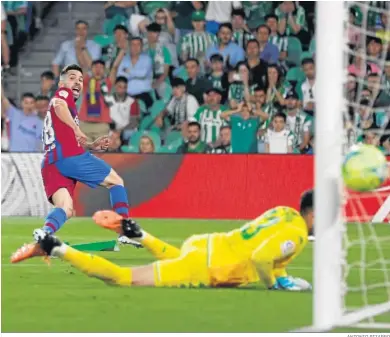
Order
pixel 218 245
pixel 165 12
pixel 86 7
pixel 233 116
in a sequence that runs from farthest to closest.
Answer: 1. pixel 86 7
2. pixel 165 12
3. pixel 233 116
4. pixel 218 245

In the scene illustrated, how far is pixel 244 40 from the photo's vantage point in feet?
59.9

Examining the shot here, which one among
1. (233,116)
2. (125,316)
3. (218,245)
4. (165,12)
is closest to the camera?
(125,316)

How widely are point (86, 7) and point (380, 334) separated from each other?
13851 millimetres

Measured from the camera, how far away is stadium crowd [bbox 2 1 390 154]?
17078mm

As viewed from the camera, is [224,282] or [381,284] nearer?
[224,282]

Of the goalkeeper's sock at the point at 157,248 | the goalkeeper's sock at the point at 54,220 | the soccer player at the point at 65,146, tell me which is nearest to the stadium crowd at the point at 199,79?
the soccer player at the point at 65,146

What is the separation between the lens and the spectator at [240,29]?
18234 millimetres

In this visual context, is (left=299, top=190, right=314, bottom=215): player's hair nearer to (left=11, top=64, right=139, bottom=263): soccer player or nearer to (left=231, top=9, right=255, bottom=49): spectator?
(left=11, top=64, right=139, bottom=263): soccer player

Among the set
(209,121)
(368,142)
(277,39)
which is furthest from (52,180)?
(277,39)

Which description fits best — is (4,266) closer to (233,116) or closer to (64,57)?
(233,116)

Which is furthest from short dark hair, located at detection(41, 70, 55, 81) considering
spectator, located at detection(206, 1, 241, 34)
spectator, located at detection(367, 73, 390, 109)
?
spectator, located at detection(367, 73, 390, 109)

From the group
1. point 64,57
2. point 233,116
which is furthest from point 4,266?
point 64,57

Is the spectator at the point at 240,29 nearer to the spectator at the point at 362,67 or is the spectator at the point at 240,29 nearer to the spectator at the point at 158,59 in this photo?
the spectator at the point at 158,59

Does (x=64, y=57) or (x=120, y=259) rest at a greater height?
(x=64, y=57)
